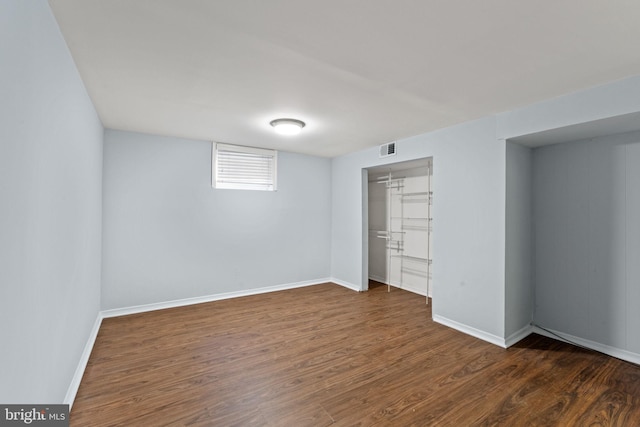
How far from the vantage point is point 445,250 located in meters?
3.53

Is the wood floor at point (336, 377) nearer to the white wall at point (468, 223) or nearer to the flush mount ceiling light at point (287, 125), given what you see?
the white wall at point (468, 223)

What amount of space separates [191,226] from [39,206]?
2.81m

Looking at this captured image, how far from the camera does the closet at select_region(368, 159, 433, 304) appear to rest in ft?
15.2

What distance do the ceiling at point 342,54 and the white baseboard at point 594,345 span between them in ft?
8.24

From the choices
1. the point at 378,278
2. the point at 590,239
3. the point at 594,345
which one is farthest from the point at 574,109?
the point at 378,278

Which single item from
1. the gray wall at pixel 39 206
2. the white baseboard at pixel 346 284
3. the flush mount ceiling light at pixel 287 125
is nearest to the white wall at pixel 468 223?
the white baseboard at pixel 346 284

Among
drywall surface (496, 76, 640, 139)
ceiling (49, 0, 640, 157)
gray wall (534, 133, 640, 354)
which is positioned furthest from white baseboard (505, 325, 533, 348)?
ceiling (49, 0, 640, 157)

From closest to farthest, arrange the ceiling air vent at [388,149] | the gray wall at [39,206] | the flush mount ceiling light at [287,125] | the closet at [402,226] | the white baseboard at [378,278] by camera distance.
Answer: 1. the gray wall at [39,206]
2. the flush mount ceiling light at [287,125]
3. the ceiling air vent at [388,149]
4. the closet at [402,226]
5. the white baseboard at [378,278]

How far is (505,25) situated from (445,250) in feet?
8.33

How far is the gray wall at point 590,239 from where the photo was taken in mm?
2646

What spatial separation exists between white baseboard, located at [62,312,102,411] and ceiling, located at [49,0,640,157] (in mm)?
2355

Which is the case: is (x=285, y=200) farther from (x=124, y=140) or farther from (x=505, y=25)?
(x=505, y=25)

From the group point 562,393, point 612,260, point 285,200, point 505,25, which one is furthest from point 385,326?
point 505,25

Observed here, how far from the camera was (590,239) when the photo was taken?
9.52 ft
